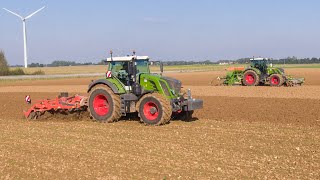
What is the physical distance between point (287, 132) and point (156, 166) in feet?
15.6

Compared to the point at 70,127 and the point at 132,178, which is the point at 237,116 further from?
the point at 132,178

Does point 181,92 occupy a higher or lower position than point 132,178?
higher

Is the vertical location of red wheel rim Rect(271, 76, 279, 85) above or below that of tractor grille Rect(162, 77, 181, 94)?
below

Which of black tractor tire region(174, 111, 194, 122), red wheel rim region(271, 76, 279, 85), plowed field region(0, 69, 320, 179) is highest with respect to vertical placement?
red wheel rim region(271, 76, 279, 85)

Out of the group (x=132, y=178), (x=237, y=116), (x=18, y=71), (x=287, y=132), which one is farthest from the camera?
(x=18, y=71)

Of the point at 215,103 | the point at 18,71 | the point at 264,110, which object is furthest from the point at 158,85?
the point at 18,71

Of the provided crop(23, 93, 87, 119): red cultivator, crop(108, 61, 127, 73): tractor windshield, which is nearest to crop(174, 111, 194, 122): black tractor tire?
crop(108, 61, 127, 73): tractor windshield

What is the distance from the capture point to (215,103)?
1930 centimetres

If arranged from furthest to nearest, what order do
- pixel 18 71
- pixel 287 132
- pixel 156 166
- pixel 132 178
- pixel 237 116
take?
pixel 18 71 < pixel 237 116 < pixel 287 132 < pixel 156 166 < pixel 132 178

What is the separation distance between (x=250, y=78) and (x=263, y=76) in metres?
0.84

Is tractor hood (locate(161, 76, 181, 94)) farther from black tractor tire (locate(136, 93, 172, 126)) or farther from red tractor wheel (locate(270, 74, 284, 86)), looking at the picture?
red tractor wheel (locate(270, 74, 284, 86))

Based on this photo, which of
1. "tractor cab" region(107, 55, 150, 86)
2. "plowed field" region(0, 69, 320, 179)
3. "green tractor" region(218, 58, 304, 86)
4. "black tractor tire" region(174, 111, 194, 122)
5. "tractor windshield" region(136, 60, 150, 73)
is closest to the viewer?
"plowed field" region(0, 69, 320, 179)

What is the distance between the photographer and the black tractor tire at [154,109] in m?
12.5

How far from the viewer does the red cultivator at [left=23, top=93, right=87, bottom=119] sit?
14.3 m
